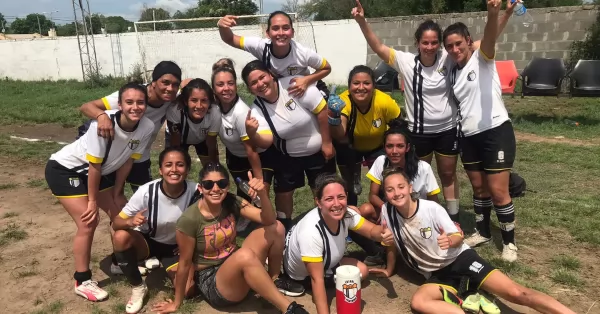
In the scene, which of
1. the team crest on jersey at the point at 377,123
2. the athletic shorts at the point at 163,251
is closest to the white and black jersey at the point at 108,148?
the athletic shorts at the point at 163,251

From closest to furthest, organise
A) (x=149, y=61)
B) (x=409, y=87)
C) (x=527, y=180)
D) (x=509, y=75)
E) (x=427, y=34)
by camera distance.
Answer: (x=427, y=34) → (x=409, y=87) → (x=527, y=180) → (x=509, y=75) → (x=149, y=61)

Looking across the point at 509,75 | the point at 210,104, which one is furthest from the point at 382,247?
the point at 509,75

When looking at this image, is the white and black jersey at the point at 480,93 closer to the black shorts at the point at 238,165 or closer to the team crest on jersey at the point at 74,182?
the black shorts at the point at 238,165

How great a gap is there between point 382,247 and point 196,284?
5.50 feet

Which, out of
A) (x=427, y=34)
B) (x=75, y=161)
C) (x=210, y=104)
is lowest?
(x=75, y=161)

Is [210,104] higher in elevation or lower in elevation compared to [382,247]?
higher

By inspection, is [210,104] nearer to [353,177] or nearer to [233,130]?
[233,130]

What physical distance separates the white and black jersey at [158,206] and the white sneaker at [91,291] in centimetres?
58

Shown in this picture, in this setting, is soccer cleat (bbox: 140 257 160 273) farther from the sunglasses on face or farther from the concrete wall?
the concrete wall

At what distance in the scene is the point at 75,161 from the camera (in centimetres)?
378

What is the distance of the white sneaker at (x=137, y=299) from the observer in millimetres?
3523

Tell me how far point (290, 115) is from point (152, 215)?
1.37 metres

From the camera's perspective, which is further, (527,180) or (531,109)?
(531,109)

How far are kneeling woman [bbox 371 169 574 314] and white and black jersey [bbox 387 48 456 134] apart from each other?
864 mm
